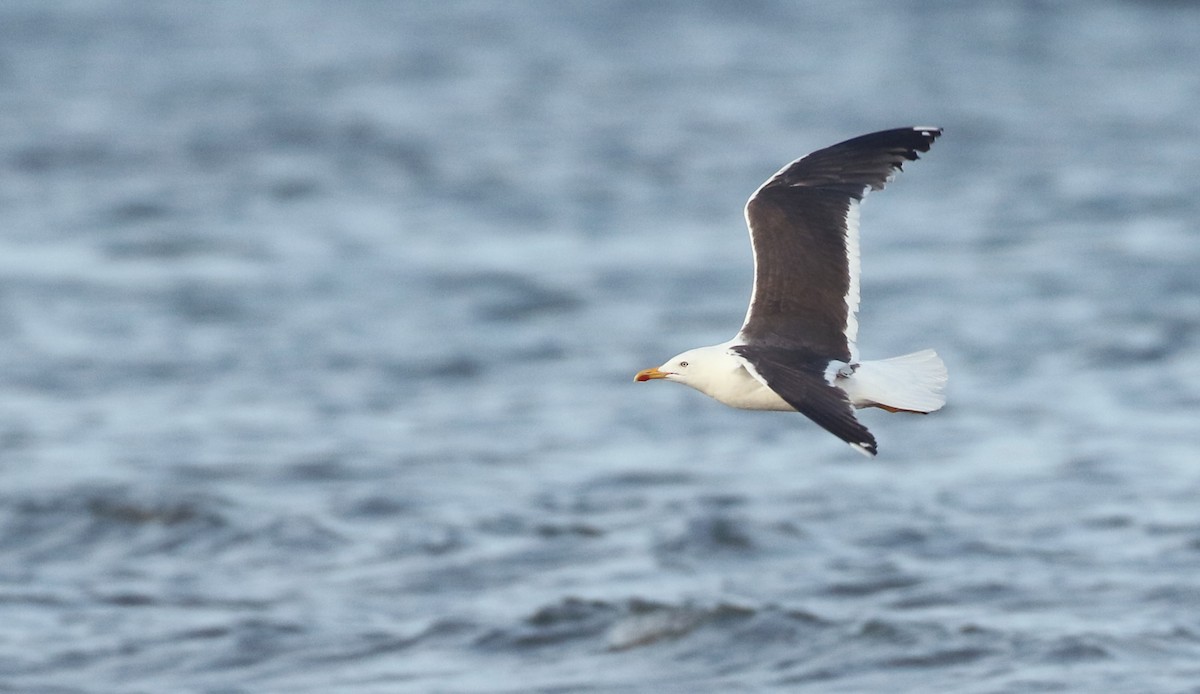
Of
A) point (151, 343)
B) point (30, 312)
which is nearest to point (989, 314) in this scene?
point (151, 343)

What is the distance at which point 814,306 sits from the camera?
823 cm

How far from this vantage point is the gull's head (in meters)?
7.63

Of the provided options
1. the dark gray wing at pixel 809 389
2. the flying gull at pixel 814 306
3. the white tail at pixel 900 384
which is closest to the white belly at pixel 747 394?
the flying gull at pixel 814 306

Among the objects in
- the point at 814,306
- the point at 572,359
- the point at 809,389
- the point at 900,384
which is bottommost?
the point at 809,389

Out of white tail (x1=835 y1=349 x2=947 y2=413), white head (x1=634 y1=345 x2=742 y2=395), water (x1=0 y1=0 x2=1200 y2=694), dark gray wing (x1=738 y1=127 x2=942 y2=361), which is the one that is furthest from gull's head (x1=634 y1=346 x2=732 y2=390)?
water (x1=0 y1=0 x2=1200 y2=694)

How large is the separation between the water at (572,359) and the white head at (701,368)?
2869mm

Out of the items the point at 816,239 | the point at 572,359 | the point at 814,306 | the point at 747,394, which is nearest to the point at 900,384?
the point at 747,394

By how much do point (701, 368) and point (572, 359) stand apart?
8.71 metres

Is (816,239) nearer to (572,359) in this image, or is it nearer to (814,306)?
(814,306)

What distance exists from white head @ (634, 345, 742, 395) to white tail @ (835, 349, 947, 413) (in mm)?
451

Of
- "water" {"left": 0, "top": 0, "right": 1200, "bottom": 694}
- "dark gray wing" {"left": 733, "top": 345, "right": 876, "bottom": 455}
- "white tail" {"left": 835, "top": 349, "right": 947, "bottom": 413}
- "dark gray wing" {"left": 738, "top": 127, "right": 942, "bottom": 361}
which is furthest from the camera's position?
Answer: "water" {"left": 0, "top": 0, "right": 1200, "bottom": 694}

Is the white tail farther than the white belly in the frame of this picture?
No

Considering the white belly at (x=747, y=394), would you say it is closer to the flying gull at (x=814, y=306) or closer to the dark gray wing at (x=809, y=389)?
the flying gull at (x=814, y=306)

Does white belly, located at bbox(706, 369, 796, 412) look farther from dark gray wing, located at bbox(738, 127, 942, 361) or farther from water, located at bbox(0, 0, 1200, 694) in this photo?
water, located at bbox(0, 0, 1200, 694)
